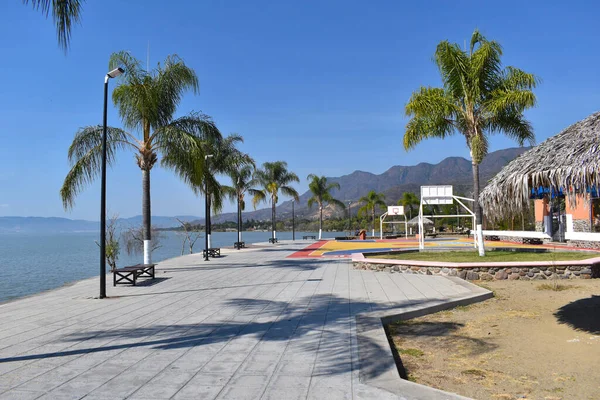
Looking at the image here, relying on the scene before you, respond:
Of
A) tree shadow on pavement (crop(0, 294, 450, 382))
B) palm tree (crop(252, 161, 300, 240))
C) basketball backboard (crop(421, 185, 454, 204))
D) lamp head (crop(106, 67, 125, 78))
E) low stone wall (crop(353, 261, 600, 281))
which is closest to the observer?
tree shadow on pavement (crop(0, 294, 450, 382))

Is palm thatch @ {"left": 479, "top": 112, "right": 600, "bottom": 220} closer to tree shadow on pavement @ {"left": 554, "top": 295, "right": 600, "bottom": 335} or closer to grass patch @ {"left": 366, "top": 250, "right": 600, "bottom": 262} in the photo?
tree shadow on pavement @ {"left": 554, "top": 295, "right": 600, "bottom": 335}

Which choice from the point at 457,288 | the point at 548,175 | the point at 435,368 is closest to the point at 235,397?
the point at 435,368

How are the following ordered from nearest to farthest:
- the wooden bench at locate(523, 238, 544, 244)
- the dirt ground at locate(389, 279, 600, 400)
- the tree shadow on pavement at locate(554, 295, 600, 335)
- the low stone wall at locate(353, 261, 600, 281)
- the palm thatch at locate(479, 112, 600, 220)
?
the dirt ground at locate(389, 279, 600, 400), the palm thatch at locate(479, 112, 600, 220), the tree shadow on pavement at locate(554, 295, 600, 335), the low stone wall at locate(353, 261, 600, 281), the wooden bench at locate(523, 238, 544, 244)

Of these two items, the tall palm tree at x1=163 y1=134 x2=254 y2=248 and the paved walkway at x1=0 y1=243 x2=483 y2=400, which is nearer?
the paved walkway at x1=0 y1=243 x2=483 y2=400

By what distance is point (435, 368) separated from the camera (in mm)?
4914

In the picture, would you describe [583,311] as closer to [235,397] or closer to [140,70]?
[235,397]

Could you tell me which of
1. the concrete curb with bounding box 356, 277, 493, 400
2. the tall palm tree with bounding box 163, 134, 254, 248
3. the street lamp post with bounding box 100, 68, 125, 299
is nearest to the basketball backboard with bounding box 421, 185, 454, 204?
the tall palm tree with bounding box 163, 134, 254, 248

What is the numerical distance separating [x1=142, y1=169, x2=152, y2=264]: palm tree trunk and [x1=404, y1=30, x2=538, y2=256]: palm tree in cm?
995

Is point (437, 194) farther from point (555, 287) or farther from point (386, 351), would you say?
point (386, 351)

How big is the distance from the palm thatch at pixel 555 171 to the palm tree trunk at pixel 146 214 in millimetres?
11201

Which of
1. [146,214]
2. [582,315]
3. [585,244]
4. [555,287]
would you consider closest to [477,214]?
[555,287]

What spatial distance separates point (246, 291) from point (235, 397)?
21.6 feet

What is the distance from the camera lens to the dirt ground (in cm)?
436

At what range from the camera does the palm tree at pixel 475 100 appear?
1560 cm
